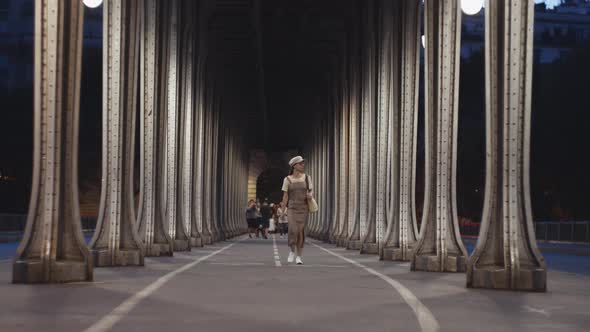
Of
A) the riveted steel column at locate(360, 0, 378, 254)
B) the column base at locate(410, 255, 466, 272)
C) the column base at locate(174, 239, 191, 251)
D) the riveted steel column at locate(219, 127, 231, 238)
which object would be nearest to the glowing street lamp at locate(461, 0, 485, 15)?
the column base at locate(410, 255, 466, 272)

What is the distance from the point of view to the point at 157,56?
89.0ft

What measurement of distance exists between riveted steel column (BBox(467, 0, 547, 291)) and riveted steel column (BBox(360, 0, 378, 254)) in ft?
56.0

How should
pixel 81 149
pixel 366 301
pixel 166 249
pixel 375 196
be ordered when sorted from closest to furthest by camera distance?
pixel 366 301 < pixel 166 249 < pixel 375 196 < pixel 81 149

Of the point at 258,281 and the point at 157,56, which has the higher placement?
the point at 157,56

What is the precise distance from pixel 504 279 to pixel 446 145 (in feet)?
18.4

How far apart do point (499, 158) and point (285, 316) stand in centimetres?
579

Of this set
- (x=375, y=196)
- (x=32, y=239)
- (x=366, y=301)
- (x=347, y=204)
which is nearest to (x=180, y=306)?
(x=366, y=301)

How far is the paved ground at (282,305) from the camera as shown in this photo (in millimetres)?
9070

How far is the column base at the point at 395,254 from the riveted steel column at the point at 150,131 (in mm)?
5470

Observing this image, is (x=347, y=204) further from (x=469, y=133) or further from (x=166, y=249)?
(x=469, y=133)

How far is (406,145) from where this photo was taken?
2606 centimetres

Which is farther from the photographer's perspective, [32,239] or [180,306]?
[32,239]

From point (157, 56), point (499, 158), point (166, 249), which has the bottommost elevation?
point (166, 249)

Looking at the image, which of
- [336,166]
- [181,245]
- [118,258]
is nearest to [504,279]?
[118,258]
